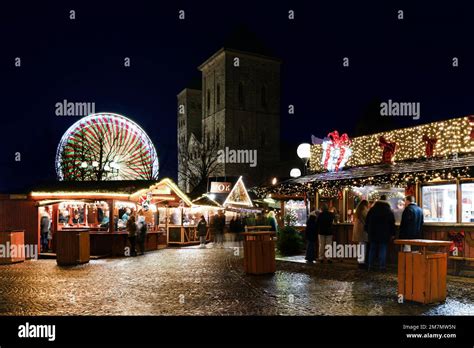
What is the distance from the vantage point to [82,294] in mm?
10648

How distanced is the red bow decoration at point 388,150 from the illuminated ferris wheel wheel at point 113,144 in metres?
19.2

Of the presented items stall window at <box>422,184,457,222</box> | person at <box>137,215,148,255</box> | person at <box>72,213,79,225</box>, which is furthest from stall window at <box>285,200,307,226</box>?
stall window at <box>422,184,457,222</box>

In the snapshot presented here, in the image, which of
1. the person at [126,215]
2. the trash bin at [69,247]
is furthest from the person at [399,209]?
the person at [126,215]

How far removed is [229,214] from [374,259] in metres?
30.5

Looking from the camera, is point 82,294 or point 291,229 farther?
point 291,229

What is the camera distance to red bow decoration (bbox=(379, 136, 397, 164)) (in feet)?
58.4

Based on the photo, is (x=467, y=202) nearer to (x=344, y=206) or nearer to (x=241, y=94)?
(x=344, y=206)

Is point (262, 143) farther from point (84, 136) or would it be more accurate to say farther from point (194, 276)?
point (194, 276)

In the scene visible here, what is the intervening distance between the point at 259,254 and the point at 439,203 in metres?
6.14

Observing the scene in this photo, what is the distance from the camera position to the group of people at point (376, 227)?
13.3 metres

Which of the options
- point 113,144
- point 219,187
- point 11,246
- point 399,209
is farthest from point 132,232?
point 219,187

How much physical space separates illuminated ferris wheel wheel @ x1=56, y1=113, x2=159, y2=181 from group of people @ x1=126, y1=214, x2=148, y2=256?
11212 millimetres
